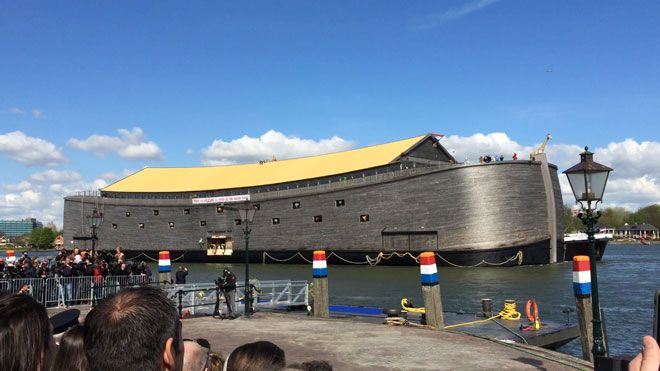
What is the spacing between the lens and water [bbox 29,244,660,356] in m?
17.6

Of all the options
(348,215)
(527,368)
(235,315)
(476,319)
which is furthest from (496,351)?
(348,215)

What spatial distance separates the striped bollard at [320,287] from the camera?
14141 millimetres

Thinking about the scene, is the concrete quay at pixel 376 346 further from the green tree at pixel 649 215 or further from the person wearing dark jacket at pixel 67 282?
the green tree at pixel 649 215

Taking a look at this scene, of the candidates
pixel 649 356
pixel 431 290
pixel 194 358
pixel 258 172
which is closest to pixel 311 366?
pixel 194 358

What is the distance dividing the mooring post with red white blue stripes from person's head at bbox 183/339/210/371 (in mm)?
9651

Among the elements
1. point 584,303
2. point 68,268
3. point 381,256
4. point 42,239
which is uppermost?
point 42,239

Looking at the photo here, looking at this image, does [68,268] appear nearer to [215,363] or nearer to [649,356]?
[215,363]

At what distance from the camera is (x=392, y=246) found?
142 feet

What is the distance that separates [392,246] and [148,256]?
27398 millimetres

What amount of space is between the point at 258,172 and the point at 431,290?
49248 mm

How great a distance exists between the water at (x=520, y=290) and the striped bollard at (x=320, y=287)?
6300 mm

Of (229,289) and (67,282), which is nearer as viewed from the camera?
(229,289)

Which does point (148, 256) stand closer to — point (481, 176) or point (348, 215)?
point (348, 215)

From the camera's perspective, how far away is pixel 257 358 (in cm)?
230
